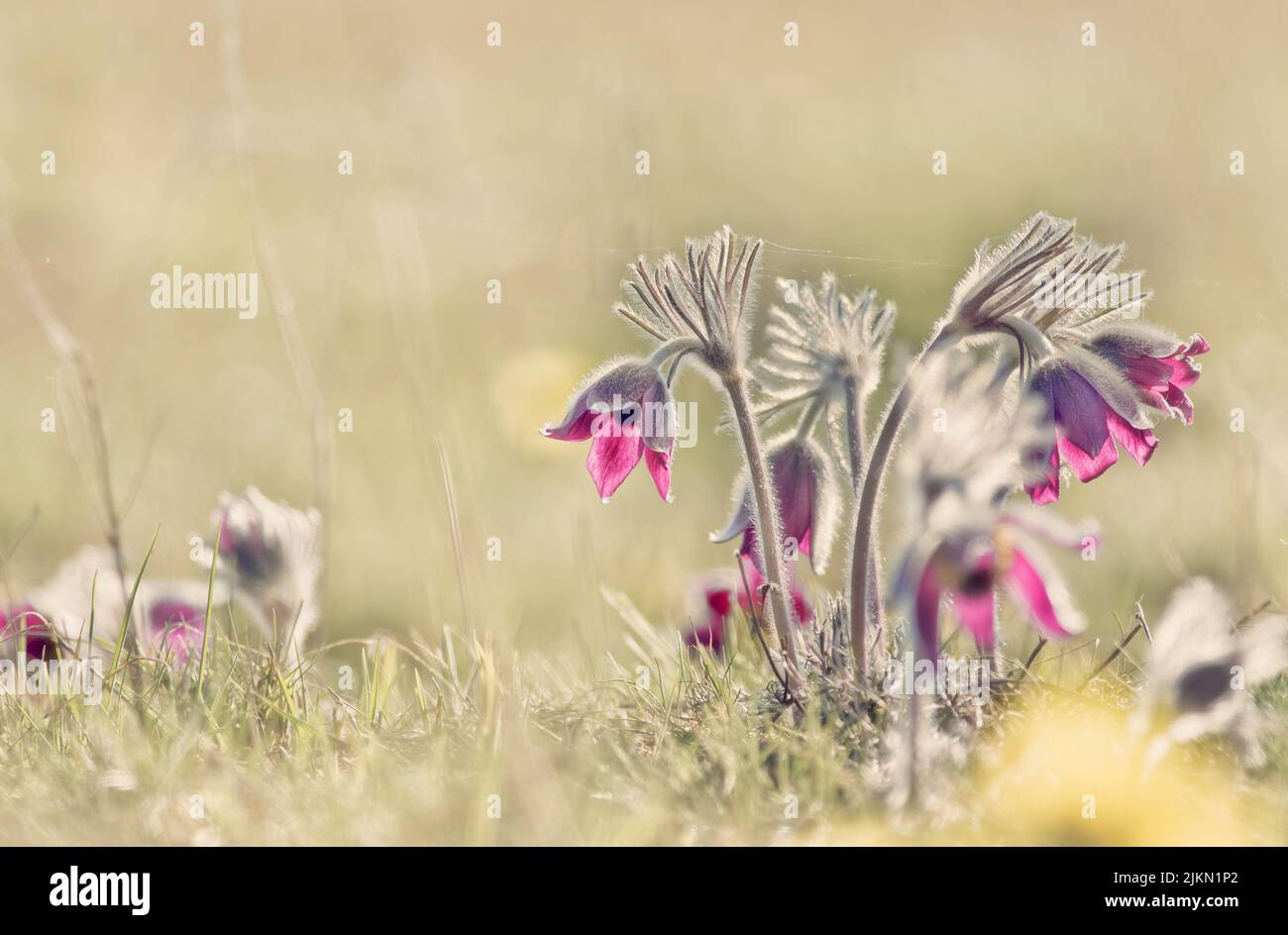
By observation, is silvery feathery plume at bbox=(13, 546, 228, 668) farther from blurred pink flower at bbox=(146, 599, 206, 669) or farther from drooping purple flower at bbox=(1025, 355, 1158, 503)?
drooping purple flower at bbox=(1025, 355, 1158, 503)

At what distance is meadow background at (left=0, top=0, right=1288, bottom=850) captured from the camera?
5.37 metres

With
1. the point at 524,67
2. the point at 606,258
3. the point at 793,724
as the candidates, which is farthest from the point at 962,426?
the point at 524,67

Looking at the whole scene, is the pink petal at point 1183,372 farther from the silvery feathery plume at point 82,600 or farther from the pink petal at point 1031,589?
the silvery feathery plume at point 82,600

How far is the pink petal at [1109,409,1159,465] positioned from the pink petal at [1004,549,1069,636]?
15.2 inches

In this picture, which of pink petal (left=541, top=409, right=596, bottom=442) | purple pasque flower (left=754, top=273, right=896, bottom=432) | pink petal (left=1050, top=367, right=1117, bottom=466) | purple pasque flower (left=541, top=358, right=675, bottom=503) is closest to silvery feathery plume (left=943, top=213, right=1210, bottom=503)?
pink petal (left=1050, top=367, right=1117, bottom=466)

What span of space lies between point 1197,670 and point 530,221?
22.3 ft

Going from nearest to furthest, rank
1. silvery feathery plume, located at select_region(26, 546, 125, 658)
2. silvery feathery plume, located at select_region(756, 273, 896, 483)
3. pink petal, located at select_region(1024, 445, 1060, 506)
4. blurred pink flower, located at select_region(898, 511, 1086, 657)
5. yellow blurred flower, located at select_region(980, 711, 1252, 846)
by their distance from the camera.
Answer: blurred pink flower, located at select_region(898, 511, 1086, 657) < yellow blurred flower, located at select_region(980, 711, 1252, 846) < pink petal, located at select_region(1024, 445, 1060, 506) < silvery feathery plume, located at select_region(756, 273, 896, 483) < silvery feathery plume, located at select_region(26, 546, 125, 658)

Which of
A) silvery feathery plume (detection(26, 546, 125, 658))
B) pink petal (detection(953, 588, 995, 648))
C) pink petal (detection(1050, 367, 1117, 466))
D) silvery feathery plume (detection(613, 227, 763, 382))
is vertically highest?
silvery feathery plume (detection(613, 227, 763, 382))

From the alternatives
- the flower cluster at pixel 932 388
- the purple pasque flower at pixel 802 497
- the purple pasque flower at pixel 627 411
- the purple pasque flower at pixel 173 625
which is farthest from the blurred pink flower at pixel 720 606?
the purple pasque flower at pixel 173 625

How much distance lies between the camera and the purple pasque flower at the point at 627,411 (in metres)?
2.27

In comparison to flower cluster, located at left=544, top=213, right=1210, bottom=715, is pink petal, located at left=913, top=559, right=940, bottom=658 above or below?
below

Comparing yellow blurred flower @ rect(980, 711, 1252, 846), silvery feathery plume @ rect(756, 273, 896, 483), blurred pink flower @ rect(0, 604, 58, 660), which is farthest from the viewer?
blurred pink flower @ rect(0, 604, 58, 660)

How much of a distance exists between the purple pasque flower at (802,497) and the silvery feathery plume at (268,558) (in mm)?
906

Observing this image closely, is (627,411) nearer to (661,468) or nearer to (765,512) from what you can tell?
(661,468)
